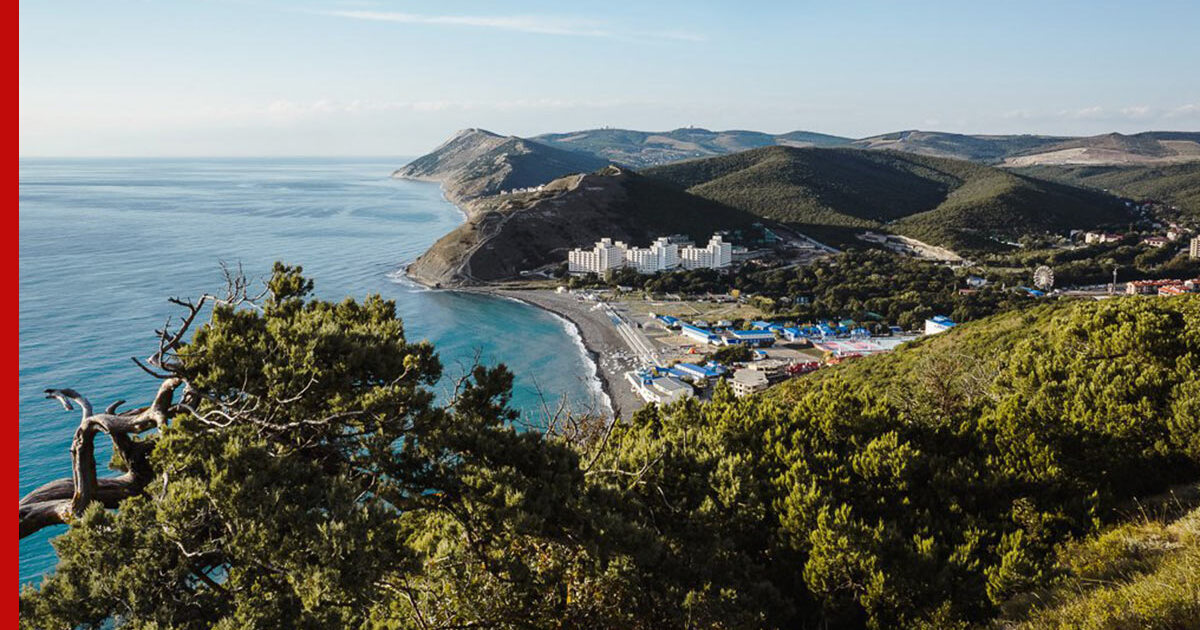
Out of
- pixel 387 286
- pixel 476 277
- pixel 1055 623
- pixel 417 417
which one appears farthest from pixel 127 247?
pixel 1055 623

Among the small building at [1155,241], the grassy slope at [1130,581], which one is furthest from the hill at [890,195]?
A: the grassy slope at [1130,581]

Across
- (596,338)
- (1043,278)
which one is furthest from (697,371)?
(1043,278)

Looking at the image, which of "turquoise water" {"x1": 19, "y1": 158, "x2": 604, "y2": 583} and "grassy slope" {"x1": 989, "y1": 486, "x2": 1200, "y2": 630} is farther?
"turquoise water" {"x1": 19, "y1": 158, "x2": 604, "y2": 583}

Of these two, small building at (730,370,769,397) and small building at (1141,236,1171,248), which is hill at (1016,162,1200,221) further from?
small building at (730,370,769,397)

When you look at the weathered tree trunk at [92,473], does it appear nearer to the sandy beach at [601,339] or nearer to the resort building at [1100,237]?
the sandy beach at [601,339]

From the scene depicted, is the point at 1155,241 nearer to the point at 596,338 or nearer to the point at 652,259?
the point at 652,259

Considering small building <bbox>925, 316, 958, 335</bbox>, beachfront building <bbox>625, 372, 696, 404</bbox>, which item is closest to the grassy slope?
beachfront building <bbox>625, 372, 696, 404</bbox>

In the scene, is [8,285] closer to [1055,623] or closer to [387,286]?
[1055,623]
